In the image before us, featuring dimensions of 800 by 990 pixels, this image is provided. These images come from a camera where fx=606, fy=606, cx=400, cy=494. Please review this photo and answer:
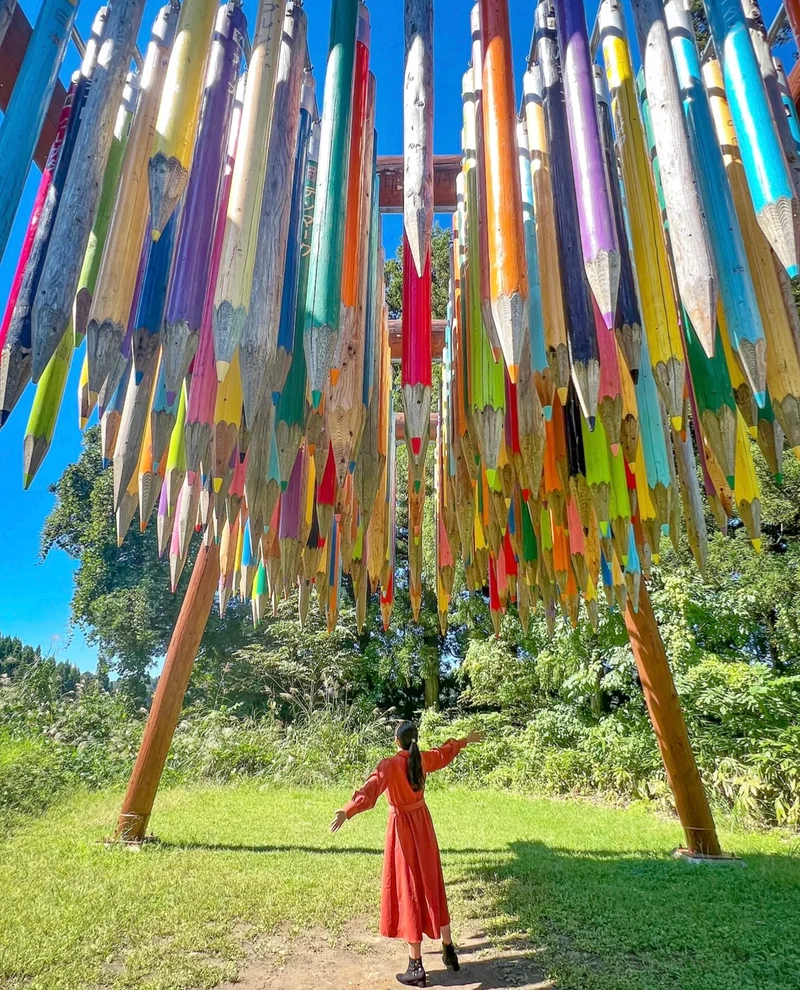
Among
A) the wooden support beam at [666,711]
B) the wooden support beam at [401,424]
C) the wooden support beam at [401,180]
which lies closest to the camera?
the wooden support beam at [401,180]

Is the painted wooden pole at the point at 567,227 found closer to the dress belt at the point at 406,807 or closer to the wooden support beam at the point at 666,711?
the dress belt at the point at 406,807

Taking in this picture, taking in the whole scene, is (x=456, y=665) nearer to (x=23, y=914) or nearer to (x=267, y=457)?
(x=23, y=914)

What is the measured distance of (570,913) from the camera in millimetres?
4449

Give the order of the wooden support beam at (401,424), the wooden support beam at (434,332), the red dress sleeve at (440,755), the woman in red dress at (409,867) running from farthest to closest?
the wooden support beam at (401,424) → the red dress sleeve at (440,755) → the wooden support beam at (434,332) → the woman in red dress at (409,867)

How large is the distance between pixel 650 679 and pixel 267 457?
15.2ft

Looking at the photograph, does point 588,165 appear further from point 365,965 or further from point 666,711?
point 666,711

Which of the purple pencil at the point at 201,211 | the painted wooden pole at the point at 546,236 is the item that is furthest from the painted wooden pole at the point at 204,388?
the painted wooden pole at the point at 546,236

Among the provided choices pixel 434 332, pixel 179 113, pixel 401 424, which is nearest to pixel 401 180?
pixel 434 332

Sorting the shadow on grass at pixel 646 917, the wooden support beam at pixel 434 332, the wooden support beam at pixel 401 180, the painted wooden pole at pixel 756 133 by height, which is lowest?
the shadow on grass at pixel 646 917

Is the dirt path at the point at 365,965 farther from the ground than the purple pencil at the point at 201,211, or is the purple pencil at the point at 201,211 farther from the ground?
the purple pencil at the point at 201,211

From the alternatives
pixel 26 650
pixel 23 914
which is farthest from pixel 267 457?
pixel 26 650

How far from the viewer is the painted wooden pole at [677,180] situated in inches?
41.3

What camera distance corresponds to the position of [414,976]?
342 centimetres

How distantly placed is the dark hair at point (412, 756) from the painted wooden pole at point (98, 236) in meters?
3.56
